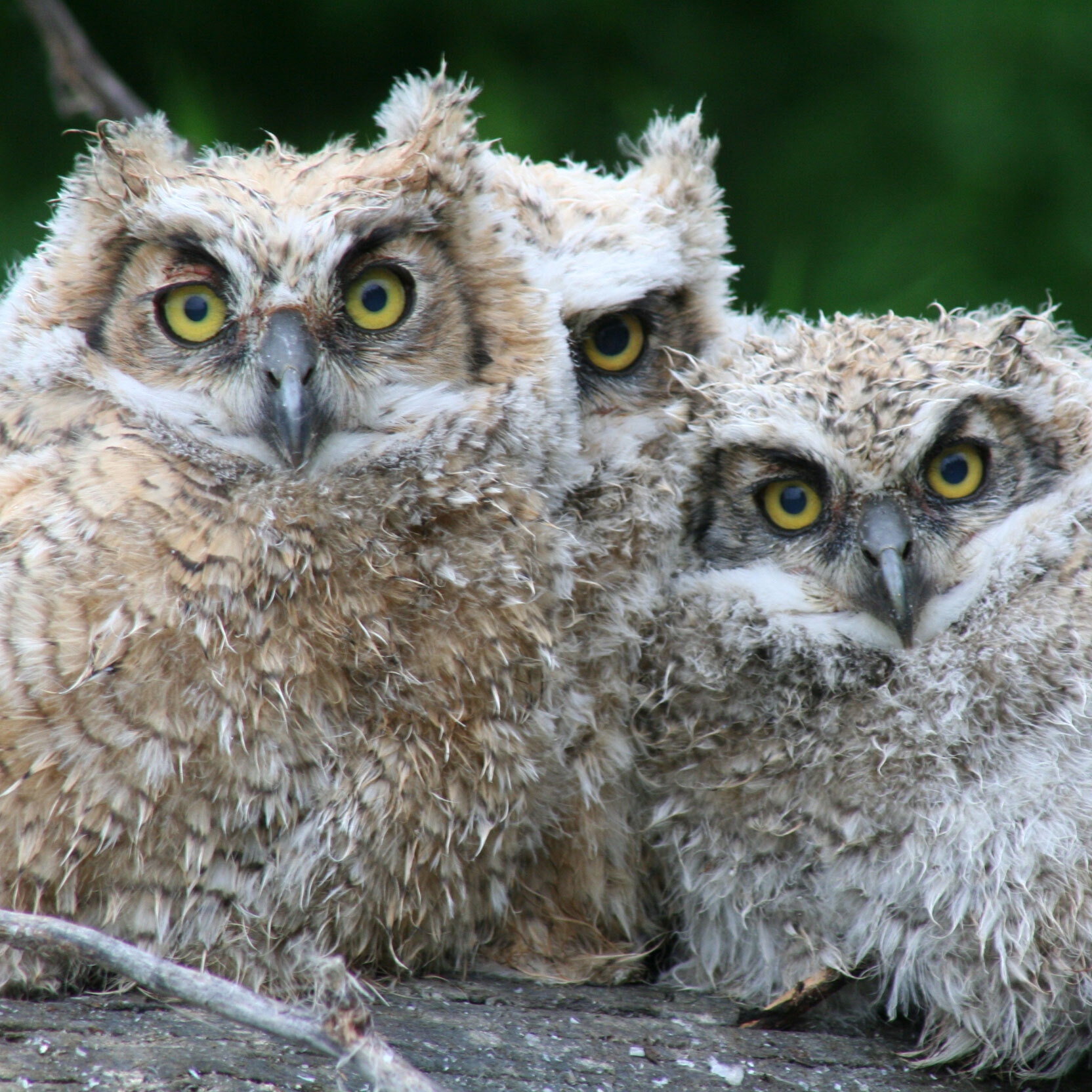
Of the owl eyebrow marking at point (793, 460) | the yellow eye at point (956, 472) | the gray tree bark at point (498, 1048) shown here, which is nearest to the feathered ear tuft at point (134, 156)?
the owl eyebrow marking at point (793, 460)

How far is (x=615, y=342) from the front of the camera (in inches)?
88.8

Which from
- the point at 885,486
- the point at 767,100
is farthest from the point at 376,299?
the point at 767,100

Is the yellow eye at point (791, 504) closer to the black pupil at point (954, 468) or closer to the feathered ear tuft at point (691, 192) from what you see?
the black pupil at point (954, 468)

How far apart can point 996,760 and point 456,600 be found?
0.84 metres

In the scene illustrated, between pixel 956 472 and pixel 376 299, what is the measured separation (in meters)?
0.96

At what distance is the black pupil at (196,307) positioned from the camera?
1.89 metres

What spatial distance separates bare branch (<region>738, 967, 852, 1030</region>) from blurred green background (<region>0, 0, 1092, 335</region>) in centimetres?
193

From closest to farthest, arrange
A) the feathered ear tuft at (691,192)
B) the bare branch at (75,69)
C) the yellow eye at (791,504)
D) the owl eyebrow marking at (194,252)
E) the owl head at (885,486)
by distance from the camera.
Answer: the owl eyebrow marking at (194,252), the owl head at (885,486), the yellow eye at (791,504), the feathered ear tuft at (691,192), the bare branch at (75,69)

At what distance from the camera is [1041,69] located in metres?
3.65

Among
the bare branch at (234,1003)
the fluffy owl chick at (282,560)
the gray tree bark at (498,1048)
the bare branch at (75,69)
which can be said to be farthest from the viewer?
the bare branch at (75,69)

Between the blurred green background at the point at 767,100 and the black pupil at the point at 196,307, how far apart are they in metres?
1.76

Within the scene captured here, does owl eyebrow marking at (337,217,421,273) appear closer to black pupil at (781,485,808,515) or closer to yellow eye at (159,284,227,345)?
yellow eye at (159,284,227,345)

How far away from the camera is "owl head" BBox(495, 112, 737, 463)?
2160 millimetres

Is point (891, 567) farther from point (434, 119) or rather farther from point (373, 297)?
point (434, 119)
